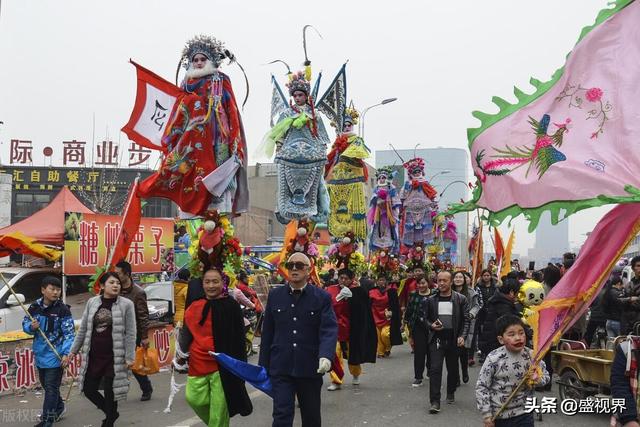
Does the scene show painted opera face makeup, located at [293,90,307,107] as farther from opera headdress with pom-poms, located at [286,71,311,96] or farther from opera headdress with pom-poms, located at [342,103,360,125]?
opera headdress with pom-poms, located at [342,103,360,125]

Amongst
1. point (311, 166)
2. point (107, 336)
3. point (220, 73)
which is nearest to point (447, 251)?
point (311, 166)

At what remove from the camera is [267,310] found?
235 inches

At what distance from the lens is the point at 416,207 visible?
18312 millimetres

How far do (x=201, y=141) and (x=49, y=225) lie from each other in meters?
4.33

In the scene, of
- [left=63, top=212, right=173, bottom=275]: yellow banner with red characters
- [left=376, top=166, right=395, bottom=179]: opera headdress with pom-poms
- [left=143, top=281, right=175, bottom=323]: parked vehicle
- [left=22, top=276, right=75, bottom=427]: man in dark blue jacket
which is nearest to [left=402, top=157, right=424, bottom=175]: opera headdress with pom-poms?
[left=376, top=166, right=395, bottom=179]: opera headdress with pom-poms

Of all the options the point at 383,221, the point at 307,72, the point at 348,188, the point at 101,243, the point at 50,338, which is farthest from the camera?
the point at 383,221

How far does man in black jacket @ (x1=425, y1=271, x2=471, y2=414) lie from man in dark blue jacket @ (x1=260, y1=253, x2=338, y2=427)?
2943 mm

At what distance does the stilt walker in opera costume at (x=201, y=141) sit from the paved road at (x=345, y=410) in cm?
256

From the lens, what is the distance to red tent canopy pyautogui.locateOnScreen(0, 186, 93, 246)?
35.3 ft

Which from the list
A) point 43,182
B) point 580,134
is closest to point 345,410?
point 580,134

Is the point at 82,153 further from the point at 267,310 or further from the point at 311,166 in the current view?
the point at 267,310

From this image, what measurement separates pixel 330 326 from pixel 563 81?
2914mm

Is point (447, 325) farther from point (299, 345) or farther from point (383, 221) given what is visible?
point (383, 221)

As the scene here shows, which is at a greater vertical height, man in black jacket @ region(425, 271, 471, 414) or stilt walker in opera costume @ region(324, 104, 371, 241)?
stilt walker in opera costume @ region(324, 104, 371, 241)
